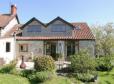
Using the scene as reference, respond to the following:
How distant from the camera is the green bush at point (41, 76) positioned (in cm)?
1998

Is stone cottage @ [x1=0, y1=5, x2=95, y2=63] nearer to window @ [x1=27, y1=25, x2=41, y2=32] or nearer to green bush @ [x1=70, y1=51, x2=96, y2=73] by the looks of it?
window @ [x1=27, y1=25, x2=41, y2=32]

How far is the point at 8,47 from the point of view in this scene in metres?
35.8

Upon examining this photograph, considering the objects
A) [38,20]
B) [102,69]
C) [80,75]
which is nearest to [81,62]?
[80,75]

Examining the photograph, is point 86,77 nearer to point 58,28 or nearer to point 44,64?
point 44,64

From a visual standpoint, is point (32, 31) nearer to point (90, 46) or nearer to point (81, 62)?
point (90, 46)

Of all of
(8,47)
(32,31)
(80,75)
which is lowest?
(80,75)

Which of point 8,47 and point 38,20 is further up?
point 38,20

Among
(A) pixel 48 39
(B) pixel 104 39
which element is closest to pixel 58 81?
(A) pixel 48 39

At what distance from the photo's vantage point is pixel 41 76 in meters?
20.0

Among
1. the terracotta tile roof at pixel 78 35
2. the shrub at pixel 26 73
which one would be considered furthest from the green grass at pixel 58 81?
the terracotta tile roof at pixel 78 35

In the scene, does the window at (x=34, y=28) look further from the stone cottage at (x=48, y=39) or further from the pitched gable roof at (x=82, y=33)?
the pitched gable roof at (x=82, y=33)

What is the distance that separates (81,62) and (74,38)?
48.4ft

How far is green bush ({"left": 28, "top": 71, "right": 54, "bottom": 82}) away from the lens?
20.0 m

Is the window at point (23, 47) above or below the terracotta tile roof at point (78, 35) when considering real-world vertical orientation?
below
